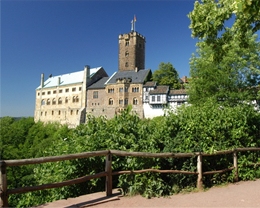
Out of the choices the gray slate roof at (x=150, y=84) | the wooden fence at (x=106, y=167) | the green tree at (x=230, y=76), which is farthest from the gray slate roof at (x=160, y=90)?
the wooden fence at (x=106, y=167)

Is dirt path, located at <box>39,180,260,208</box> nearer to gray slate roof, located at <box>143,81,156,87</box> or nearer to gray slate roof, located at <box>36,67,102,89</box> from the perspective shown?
gray slate roof, located at <box>143,81,156,87</box>

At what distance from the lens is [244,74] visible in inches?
816

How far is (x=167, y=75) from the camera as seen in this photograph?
188 ft

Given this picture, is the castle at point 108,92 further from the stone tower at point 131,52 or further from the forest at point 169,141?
the forest at point 169,141

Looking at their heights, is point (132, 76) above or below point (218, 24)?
above

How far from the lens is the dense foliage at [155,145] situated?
5848mm

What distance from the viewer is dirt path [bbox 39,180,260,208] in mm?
4879

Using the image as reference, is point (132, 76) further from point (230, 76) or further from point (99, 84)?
point (230, 76)

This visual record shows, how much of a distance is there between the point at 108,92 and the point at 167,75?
51.1 feet

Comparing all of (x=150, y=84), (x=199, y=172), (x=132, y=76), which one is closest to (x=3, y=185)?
(x=199, y=172)

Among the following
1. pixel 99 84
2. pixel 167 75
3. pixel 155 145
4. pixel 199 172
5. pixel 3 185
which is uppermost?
pixel 167 75

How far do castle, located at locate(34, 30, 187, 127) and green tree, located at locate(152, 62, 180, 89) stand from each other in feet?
6.87

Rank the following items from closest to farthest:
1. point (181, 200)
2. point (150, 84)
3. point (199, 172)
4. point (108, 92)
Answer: point (181, 200), point (199, 172), point (150, 84), point (108, 92)

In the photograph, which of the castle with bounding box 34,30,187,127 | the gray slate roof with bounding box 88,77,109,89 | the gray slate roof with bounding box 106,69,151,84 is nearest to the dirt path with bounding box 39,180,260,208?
the castle with bounding box 34,30,187,127
